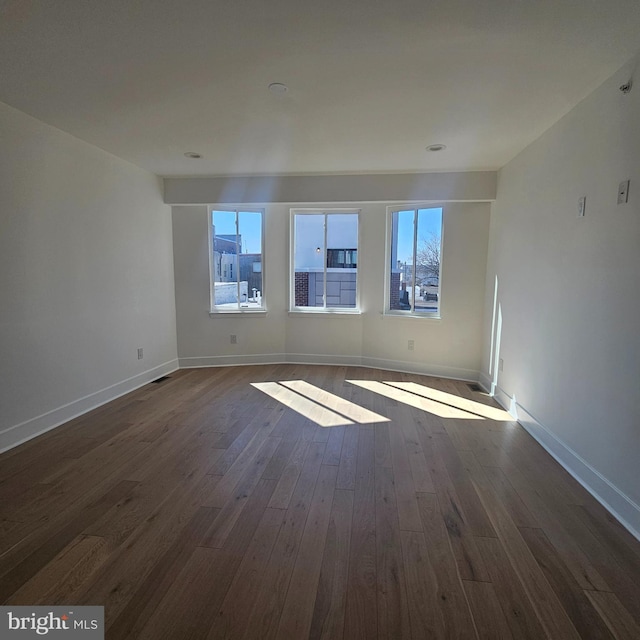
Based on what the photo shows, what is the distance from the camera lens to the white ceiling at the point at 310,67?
1.62 meters

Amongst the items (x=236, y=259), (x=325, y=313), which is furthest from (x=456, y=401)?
(x=236, y=259)

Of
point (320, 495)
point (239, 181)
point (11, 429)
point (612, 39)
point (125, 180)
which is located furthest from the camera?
point (239, 181)

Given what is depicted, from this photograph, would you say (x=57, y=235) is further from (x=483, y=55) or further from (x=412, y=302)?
(x=412, y=302)

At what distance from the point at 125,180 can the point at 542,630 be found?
4609mm

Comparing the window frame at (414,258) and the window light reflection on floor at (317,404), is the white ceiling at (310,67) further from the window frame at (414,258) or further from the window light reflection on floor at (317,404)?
the window light reflection on floor at (317,404)

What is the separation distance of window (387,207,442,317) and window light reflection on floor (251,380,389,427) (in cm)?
167

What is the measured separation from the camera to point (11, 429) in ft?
8.69

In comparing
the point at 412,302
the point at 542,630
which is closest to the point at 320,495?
the point at 542,630

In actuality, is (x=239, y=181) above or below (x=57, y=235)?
above

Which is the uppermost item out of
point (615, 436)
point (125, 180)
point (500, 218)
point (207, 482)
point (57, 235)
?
point (125, 180)

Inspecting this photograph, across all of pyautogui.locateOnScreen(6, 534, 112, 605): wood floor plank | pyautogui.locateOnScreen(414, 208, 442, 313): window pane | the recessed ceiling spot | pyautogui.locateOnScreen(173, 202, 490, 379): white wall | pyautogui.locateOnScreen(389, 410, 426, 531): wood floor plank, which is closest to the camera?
pyautogui.locateOnScreen(6, 534, 112, 605): wood floor plank

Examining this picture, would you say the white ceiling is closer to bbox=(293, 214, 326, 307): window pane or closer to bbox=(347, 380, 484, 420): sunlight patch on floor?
bbox=(293, 214, 326, 307): window pane

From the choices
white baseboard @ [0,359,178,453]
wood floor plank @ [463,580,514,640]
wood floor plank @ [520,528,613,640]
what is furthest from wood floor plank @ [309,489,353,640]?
white baseboard @ [0,359,178,453]

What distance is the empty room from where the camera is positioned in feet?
4.98
